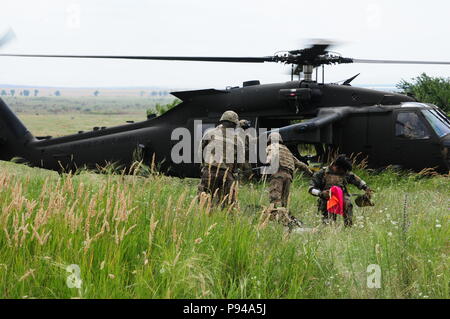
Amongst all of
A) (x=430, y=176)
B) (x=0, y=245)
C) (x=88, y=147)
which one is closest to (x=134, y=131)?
(x=88, y=147)

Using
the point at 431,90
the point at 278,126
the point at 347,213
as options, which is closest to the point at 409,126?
the point at 278,126

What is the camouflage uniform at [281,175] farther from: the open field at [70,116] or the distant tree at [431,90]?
the open field at [70,116]

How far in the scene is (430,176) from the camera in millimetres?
10352

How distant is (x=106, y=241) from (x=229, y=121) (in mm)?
3567

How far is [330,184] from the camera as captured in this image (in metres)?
7.55

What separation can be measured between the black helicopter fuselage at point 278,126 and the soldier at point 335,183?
8.85ft

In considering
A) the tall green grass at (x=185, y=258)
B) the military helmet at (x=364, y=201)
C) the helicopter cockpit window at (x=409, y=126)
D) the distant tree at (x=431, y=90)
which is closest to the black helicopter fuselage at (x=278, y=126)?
the helicopter cockpit window at (x=409, y=126)

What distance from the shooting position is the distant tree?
83.3 ft

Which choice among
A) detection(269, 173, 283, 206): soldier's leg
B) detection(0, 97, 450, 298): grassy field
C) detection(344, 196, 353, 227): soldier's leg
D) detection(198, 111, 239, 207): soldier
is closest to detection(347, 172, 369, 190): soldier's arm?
detection(344, 196, 353, 227): soldier's leg

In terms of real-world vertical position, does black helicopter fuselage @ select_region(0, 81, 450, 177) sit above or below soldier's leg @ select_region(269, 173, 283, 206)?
above

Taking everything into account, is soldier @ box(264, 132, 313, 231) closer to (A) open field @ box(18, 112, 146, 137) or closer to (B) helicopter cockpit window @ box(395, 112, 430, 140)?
(B) helicopter cockpit window @ box(395, 112, 430, 140)

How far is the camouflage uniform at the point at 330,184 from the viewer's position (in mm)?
7418

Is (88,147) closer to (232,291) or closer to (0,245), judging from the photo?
(0,245)

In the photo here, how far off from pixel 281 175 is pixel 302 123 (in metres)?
2.93
